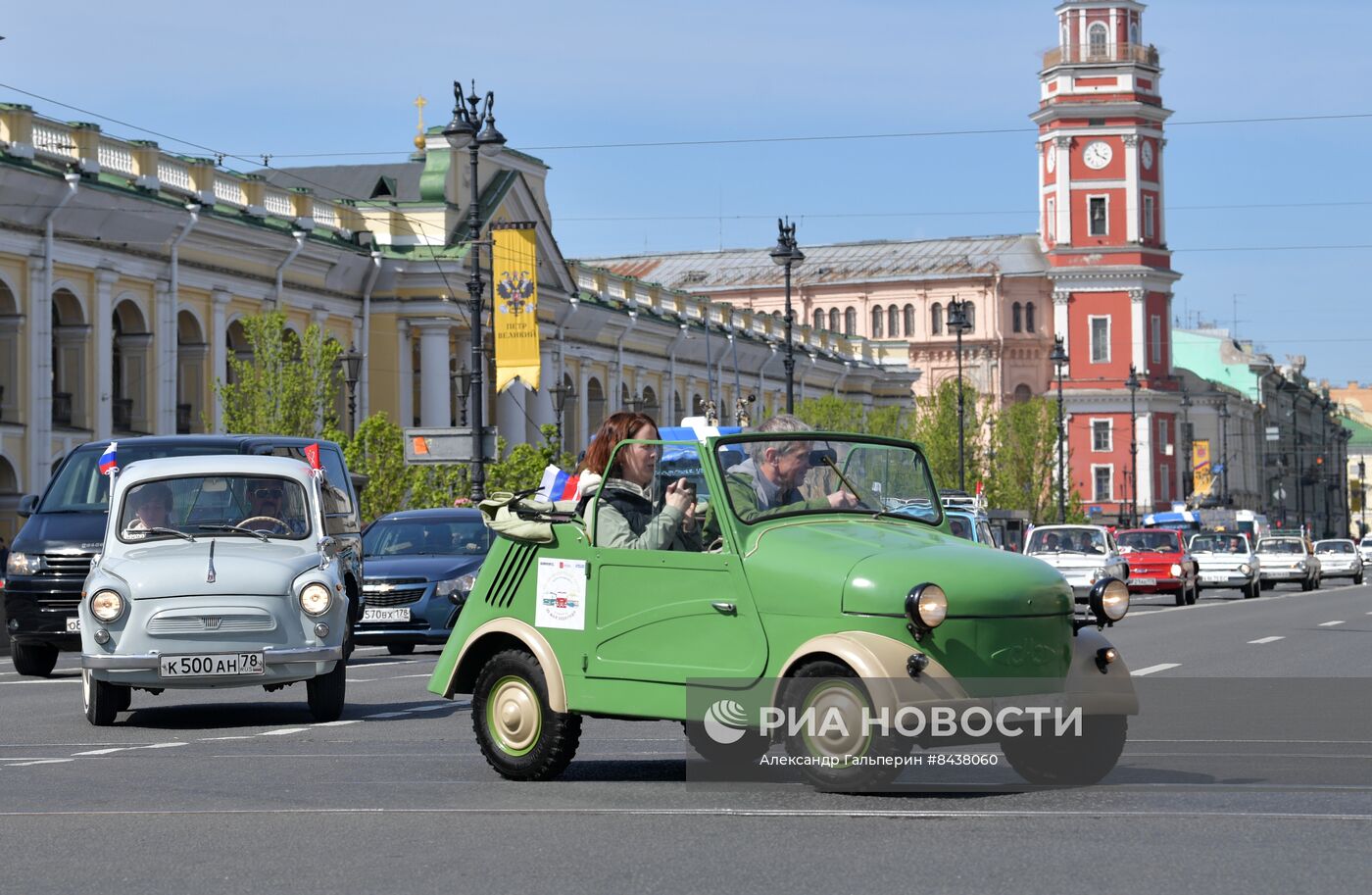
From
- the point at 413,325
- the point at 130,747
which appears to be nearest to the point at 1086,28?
the point at 413,325

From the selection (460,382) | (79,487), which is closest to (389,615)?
(79,487)

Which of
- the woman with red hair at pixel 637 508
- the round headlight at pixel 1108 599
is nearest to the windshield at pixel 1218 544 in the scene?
the round headlight at pixel 1108 599

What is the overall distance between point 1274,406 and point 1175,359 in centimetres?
1313

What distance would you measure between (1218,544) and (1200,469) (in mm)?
94311

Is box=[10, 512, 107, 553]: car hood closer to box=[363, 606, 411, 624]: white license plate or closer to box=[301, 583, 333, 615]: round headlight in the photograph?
box=[363, 606, 411, 624]: white license plate

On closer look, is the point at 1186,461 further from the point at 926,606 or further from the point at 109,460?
the point at 926,606

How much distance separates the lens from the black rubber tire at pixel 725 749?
1134cm

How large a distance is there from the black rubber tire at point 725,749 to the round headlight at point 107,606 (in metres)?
5.08

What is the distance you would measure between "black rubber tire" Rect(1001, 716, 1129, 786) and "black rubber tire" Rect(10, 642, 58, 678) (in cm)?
1451

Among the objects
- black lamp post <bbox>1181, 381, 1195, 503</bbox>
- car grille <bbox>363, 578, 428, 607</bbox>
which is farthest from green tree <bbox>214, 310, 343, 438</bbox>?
black lamp post <bbox>1181, 381, 1195, 503</bbox>

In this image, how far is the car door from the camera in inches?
404

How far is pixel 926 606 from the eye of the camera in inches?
380

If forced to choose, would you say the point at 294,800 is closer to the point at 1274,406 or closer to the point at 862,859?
the point at 862,859

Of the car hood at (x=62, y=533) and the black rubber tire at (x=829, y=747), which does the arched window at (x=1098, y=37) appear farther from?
the black rubber tire at (x=829, y=747)
